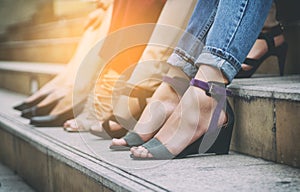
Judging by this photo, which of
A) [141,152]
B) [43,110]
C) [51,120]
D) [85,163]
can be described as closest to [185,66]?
[141,152]

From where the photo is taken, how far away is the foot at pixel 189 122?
1.42 m

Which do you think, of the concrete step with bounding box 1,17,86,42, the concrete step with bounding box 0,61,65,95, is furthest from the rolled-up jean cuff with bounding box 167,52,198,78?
the concrete step with bounding box 1,17,86,42

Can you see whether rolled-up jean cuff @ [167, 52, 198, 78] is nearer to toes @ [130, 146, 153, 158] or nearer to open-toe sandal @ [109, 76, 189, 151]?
open-toe sandal @ [109, 76, 189, 151]

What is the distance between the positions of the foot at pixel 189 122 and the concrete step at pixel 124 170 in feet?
0.12

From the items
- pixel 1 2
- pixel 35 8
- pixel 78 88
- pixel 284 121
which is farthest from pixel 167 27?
pixel 1 2

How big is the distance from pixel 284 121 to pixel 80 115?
0.96m

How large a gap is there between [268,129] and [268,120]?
0.9 inches

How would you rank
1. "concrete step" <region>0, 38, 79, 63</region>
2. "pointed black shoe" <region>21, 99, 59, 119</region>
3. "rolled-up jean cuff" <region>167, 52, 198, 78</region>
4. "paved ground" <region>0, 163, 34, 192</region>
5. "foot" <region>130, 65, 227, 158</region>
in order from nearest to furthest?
"foot" <region>130, 65, 227, 158</region> → "rolled-up jean cuff" <region>167, 52, 198, 78</region> → "paved ground" <region>0, 163, 34, 192</region> → "pointed black shoe" <region>21, 99, 59, 119</region> → "concrete step" <region>0, 38, 79, 63</region>

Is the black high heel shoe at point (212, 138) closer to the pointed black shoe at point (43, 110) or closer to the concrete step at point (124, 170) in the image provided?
the concrete step at point (124, 170)

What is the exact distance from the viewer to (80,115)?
2.11 m

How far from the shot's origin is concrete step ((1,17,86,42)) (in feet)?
13.7

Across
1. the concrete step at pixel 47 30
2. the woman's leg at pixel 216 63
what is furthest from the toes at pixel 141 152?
the concrete step at pixel 47 30

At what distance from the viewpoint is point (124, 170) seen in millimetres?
1355

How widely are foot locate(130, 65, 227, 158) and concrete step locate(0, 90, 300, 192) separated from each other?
0.12 ft
